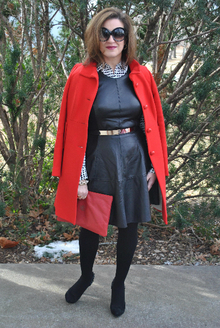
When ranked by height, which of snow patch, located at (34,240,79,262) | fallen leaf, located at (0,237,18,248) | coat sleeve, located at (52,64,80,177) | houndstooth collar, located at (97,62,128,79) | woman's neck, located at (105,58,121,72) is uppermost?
woman's neck, located at (105,58,121,72)

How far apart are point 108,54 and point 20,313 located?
1.78 m

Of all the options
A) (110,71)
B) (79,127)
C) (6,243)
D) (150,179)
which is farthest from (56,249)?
(110,71)

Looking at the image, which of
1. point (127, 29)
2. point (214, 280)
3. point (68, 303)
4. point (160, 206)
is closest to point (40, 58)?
point (127, 29)

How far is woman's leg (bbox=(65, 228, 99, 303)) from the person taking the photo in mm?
2230

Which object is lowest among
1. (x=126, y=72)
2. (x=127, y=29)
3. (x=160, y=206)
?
(x=160, y=206)

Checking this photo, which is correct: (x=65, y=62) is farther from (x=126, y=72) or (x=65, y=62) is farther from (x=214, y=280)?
(x=214, y=280)

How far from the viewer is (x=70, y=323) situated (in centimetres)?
215

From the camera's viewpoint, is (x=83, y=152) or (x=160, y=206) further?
(x=160, y=206)

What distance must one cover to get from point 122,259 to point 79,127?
3.07 feet

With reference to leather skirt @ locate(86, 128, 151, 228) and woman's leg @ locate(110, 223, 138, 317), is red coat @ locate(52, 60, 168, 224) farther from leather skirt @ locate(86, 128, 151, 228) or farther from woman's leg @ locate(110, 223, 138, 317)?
woman's leg @ locate(110, 223, 138, 317)

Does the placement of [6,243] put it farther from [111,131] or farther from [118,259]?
[111,131]

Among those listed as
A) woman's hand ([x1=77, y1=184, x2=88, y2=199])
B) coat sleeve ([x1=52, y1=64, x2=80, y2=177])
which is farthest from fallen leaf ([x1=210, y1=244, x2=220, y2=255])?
coat sleeve ([x1=52, y1=64, x2=80, y2=177])

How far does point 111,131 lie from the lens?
6.69ft

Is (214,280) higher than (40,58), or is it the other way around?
(40,58)
